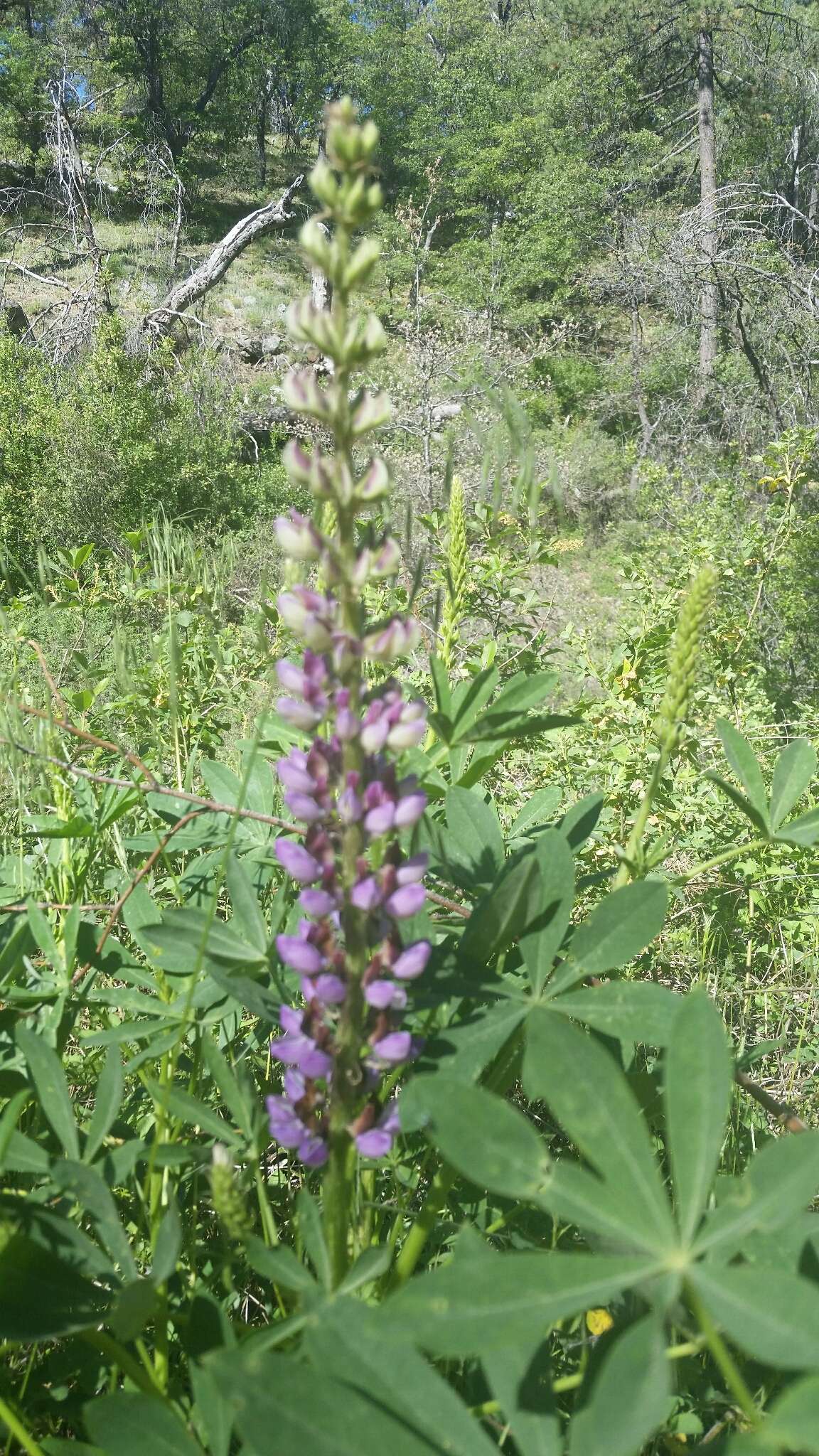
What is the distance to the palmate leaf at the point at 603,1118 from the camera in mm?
534

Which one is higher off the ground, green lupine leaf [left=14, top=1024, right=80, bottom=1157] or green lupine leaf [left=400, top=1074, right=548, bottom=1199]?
green lupine leaf [left=400, top=1074, right=548, bottom=1199]

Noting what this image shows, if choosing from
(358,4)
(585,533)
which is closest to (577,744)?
(585,533)

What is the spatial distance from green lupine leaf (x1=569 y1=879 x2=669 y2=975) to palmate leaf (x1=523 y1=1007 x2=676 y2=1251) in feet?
0.59

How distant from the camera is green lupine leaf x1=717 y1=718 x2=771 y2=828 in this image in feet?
3.41

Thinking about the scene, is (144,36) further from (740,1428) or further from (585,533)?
(740,1428)

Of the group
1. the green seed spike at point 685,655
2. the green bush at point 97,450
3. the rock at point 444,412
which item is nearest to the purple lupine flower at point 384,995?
the green seed spike at point 685,655

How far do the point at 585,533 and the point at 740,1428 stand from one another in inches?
424

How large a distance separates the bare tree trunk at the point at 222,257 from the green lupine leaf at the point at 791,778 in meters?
10.6

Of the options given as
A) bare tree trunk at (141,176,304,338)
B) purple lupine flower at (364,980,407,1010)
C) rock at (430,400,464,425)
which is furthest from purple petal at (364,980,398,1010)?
bare tree trunk at (141,176,304,338)

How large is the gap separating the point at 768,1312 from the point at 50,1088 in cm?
55

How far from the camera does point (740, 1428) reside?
81cm

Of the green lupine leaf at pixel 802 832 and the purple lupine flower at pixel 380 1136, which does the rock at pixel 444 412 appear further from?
the purple lupine flower at pixel 380 1136

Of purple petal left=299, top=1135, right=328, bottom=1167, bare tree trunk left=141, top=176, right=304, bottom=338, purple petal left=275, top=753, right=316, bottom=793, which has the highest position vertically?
bare tree trunk left=141, top=176, right=304, bottom=338

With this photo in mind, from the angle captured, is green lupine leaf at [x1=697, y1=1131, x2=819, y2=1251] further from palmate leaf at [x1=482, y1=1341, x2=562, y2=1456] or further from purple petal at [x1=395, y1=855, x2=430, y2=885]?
purple petal at [x1=395, y1=855, x2=430, y2=885]
